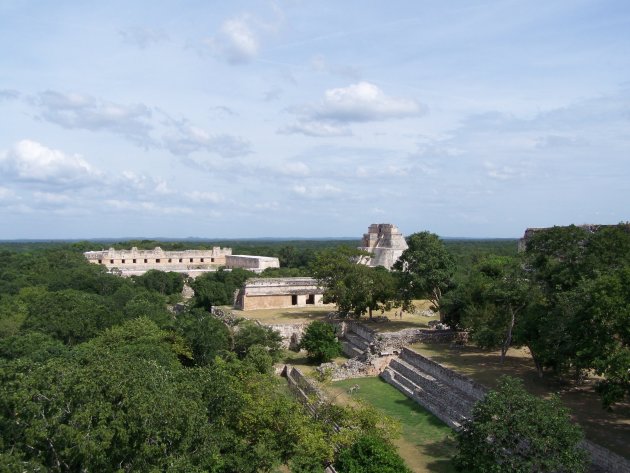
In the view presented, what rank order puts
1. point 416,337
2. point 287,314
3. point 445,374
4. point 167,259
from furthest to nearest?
point 167,259
point 287,314
point 416,337
point 445,374

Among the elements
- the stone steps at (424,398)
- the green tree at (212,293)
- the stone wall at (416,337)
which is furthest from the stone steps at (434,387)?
the green tree at (212,293)

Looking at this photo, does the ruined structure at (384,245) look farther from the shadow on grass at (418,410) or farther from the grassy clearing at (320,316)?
the shadow on grass at (418,410)

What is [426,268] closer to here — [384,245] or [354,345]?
[354,345]

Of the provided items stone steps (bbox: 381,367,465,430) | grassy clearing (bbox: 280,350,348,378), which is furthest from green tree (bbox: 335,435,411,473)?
grassy clearing (bbox: 280,350,348,378)

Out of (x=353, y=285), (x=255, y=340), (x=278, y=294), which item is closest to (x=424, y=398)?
(x=255, y=340)

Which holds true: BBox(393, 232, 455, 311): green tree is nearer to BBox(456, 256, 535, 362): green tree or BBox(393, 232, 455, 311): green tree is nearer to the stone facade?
BBox(456, 256, 535, 362): green tree

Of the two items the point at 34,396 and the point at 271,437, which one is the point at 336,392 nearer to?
the point at 271,437
